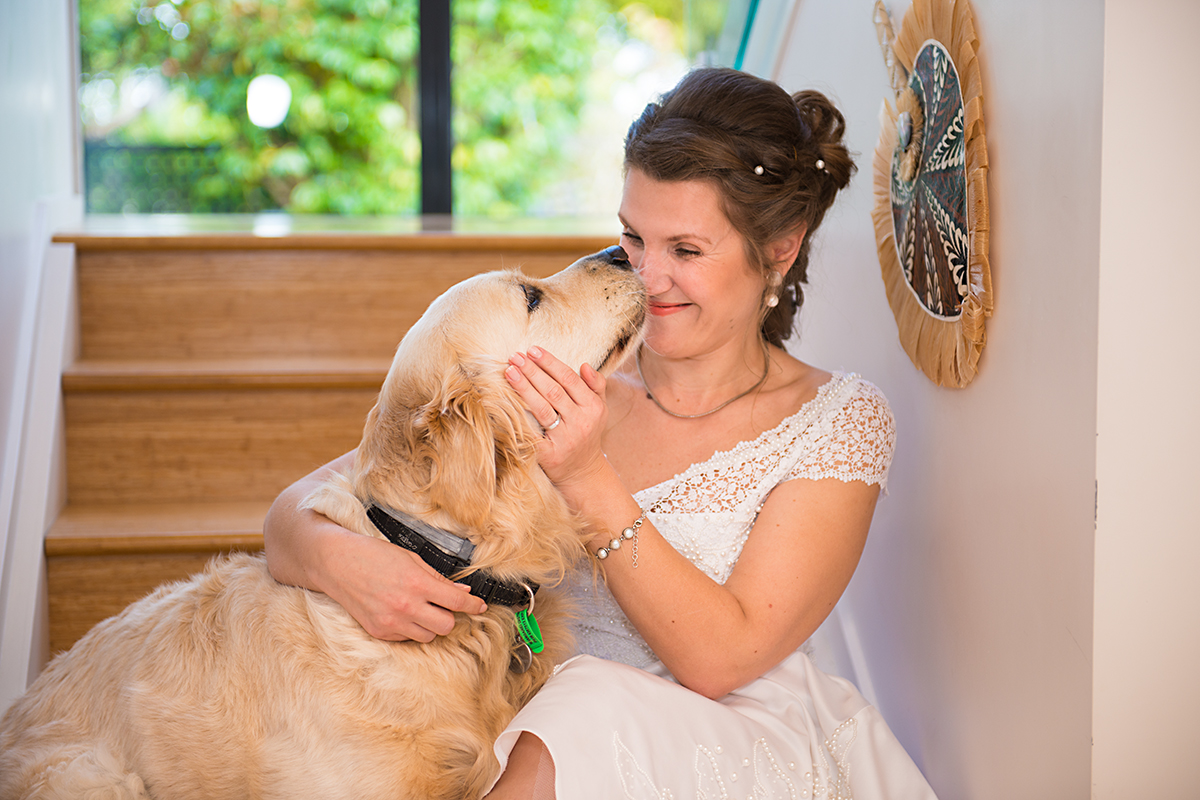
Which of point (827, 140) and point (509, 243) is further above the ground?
point (827, 140)

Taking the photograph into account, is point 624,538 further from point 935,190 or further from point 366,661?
point 935,190

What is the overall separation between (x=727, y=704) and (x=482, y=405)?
663 mm

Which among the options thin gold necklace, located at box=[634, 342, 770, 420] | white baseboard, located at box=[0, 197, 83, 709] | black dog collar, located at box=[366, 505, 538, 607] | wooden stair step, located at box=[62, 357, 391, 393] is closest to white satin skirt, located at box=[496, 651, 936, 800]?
black dog collar, located at box=[366, 505, 538, 607]

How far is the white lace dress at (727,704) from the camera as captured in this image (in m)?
1.22

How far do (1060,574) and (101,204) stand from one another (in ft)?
15.9

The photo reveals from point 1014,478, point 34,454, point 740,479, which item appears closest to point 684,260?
point 740,479

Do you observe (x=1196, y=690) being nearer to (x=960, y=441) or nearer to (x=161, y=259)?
(x=960, y=441)

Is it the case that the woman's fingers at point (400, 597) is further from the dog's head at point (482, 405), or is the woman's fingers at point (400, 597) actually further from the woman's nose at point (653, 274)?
the woman's nose at point (653, 274)

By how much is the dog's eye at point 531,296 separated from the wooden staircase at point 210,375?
1.01 m

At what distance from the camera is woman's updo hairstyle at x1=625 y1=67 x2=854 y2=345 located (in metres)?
1.51

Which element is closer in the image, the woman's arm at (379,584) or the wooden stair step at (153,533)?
the woman's arm at (379,584)

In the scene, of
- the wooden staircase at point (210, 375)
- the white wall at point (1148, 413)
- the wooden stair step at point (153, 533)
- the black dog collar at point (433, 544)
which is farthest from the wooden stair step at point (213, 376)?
the white wall at point (1148, 413)

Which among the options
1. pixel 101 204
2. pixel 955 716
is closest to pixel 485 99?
pixel 101 204

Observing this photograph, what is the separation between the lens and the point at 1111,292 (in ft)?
3.25
